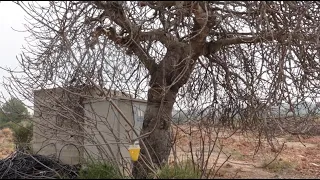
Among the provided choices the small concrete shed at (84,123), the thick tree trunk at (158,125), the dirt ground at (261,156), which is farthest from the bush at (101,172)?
the dirt ground at (261,156)

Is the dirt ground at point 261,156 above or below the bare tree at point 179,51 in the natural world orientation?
below

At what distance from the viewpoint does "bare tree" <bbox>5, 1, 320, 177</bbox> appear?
5.80m

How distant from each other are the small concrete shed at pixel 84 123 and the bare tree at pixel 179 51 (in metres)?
0.26

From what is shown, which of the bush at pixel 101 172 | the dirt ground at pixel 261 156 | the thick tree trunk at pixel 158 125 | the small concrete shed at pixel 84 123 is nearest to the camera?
the bush at pixel 101 172

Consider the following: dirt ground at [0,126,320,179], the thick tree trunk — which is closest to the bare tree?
the thick tree trunk

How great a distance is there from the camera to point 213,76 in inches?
350

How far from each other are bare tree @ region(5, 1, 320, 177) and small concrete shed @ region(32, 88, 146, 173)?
262mm

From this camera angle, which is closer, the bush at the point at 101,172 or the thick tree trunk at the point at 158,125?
the bush at the point at 101,172

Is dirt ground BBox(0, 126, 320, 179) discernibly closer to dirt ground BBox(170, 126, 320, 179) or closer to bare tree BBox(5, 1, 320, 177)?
dirt ground BBox(170, 126, 320, 179)

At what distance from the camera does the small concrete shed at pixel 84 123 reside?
612 cm

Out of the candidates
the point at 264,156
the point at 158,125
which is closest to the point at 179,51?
the point at 158,125

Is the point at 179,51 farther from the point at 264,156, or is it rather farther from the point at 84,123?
the point at 264,156

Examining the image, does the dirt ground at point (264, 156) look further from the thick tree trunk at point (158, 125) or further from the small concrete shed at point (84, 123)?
the thick tree trunk at point (158, 125)

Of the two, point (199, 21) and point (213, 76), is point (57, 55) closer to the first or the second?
point (199, 21)
